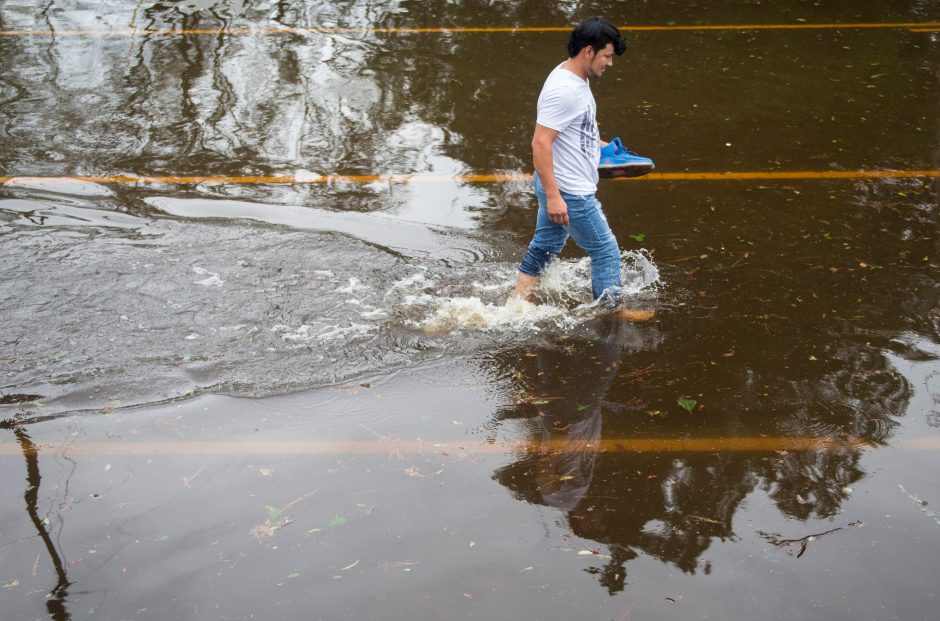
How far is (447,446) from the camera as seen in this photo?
4504 mm

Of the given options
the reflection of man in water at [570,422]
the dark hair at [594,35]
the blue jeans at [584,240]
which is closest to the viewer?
the reflection of man in water at [570,422]

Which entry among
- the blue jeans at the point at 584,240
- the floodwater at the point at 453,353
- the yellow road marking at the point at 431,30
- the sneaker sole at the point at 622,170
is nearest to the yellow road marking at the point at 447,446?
the floodwater at the point at 453,353

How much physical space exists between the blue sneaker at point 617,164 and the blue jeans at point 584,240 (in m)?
0.20

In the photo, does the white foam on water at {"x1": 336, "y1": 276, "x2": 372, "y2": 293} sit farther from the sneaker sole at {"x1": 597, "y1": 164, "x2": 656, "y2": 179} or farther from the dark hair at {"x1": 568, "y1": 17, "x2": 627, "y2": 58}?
the dark hair at {"x1": 568, "y1": 17, "x2": 627, "y2": 58}

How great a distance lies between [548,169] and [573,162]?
8.4 inches

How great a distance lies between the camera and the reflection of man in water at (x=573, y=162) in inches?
186

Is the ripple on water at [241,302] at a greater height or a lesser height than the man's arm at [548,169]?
lesser

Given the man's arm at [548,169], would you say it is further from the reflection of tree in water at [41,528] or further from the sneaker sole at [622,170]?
the reflection of tree in water at [41,528]

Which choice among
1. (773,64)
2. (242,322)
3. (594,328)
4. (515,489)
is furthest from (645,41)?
(515,489)

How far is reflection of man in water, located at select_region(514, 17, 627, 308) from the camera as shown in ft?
15.5

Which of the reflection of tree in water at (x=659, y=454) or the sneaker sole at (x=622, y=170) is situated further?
the sneaker sole at (x=622, y=170)

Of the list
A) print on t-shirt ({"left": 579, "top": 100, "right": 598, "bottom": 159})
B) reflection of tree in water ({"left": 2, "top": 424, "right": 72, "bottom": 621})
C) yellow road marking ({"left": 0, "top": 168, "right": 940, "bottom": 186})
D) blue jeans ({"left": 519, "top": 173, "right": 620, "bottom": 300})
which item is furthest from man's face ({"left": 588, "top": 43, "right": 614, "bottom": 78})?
reflection of tree in water ({"left": 2, "top": 424, "right": 72, "bottom": 621})

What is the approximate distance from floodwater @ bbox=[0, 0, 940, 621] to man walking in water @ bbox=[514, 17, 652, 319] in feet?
1.12

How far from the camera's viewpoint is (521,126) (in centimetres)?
838
